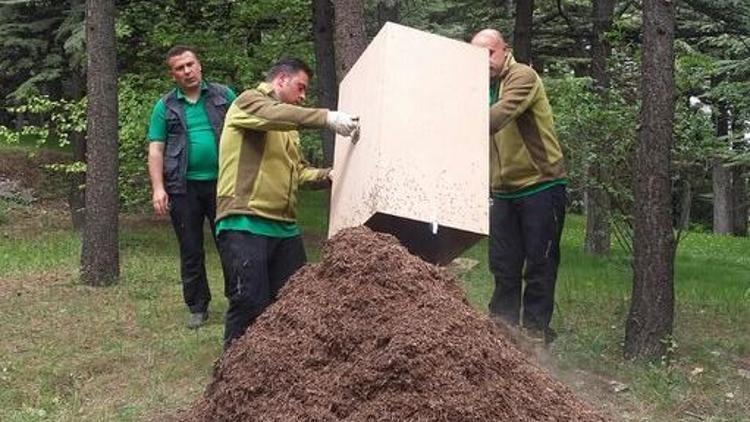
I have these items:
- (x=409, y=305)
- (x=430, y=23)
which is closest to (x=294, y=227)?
(x=409, y=305)

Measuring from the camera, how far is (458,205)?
181 inches

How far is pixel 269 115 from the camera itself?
5164 mm

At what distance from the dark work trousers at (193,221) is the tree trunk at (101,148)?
113 inches

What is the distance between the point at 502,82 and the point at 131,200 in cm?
903

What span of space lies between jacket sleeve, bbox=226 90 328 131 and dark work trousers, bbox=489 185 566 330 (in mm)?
1782

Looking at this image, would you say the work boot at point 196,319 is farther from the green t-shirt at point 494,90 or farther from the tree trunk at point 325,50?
the tree trunk at point 325,50

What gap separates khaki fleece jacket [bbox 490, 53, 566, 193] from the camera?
6.03 m

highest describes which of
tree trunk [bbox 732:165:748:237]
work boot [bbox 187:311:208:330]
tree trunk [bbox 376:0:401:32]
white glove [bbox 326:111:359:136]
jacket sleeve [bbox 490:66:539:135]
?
tree trunk [bbox 376:0:401:32]

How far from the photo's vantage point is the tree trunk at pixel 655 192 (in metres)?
6.50

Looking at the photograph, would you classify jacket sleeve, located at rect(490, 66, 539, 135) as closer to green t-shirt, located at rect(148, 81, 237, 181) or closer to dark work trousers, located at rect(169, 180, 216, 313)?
green t-shirt, located at rect(148, 81, 237, 181)

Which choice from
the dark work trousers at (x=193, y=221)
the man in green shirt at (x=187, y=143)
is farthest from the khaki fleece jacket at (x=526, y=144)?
the dark work trousers at (x=193, y=221)

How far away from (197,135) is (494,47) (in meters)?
2.24

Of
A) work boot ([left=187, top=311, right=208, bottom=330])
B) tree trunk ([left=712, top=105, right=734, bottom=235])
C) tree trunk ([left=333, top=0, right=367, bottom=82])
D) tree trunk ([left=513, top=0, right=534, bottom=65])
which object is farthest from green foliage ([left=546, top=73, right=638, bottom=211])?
tree trunk ([left=712, top=105, right=734, bottom=235])

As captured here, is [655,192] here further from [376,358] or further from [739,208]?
[739,208]
